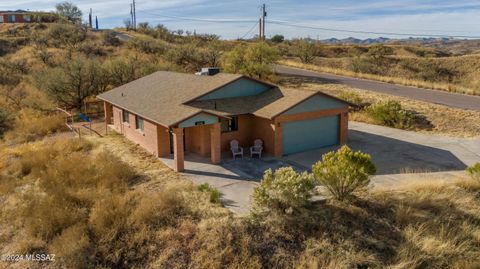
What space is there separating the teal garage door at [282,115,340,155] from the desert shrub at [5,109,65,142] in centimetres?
1577

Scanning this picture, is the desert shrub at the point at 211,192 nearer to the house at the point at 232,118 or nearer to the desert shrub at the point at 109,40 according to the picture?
the house at the point at 232,118

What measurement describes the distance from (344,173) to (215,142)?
6.72 m

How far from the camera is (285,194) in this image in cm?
1237

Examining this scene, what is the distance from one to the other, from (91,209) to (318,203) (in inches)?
305

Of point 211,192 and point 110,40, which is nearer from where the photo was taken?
point 211,192

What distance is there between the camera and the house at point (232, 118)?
18.0 meters

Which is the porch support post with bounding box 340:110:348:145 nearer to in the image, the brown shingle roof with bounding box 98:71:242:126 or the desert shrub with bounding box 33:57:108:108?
the brown shingle roof with bounding box 98:71:242:126

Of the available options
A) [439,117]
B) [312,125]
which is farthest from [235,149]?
[439,117]

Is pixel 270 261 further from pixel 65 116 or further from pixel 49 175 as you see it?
pixel 65 116

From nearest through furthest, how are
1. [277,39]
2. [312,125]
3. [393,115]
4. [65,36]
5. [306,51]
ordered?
[312,125]
[393,115]
[306,51]
[65,36]
[277,39]

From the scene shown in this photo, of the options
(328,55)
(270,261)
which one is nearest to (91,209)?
(270,261)

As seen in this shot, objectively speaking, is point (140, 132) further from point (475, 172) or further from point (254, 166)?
point (475, 172)

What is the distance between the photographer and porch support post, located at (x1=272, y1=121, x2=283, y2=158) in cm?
1867

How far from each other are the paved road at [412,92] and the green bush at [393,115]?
457 centimetres
